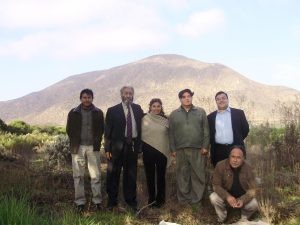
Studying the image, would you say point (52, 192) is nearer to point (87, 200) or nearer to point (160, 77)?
point (87, 200)

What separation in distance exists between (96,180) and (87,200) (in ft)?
2.62

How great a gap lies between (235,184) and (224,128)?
98cm

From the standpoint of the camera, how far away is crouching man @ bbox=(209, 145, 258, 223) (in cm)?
642

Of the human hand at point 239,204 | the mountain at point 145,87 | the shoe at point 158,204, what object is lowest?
the shoe at point 158,204

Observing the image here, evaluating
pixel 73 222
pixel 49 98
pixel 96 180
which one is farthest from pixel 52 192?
pixel 49 98

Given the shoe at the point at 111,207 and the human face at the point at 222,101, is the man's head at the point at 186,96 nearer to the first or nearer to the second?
the human face at the point at 222,101

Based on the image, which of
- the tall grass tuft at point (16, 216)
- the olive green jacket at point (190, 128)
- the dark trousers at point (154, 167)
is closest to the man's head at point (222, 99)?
the olive green jacket at point (190, 128)

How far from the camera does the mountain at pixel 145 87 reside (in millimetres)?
76062

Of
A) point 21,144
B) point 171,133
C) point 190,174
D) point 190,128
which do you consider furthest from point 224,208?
point 21,144

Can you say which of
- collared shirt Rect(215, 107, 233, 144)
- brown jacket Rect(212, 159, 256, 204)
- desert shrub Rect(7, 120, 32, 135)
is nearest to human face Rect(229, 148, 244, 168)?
brown jacket Rect(212, 159, 256, 204)

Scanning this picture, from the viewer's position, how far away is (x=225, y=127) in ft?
23.4

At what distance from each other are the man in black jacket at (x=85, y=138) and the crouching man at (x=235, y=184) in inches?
74.6

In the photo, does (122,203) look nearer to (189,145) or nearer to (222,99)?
(189,145)

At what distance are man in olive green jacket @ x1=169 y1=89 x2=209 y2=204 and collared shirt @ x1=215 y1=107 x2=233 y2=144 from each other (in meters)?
0.21
